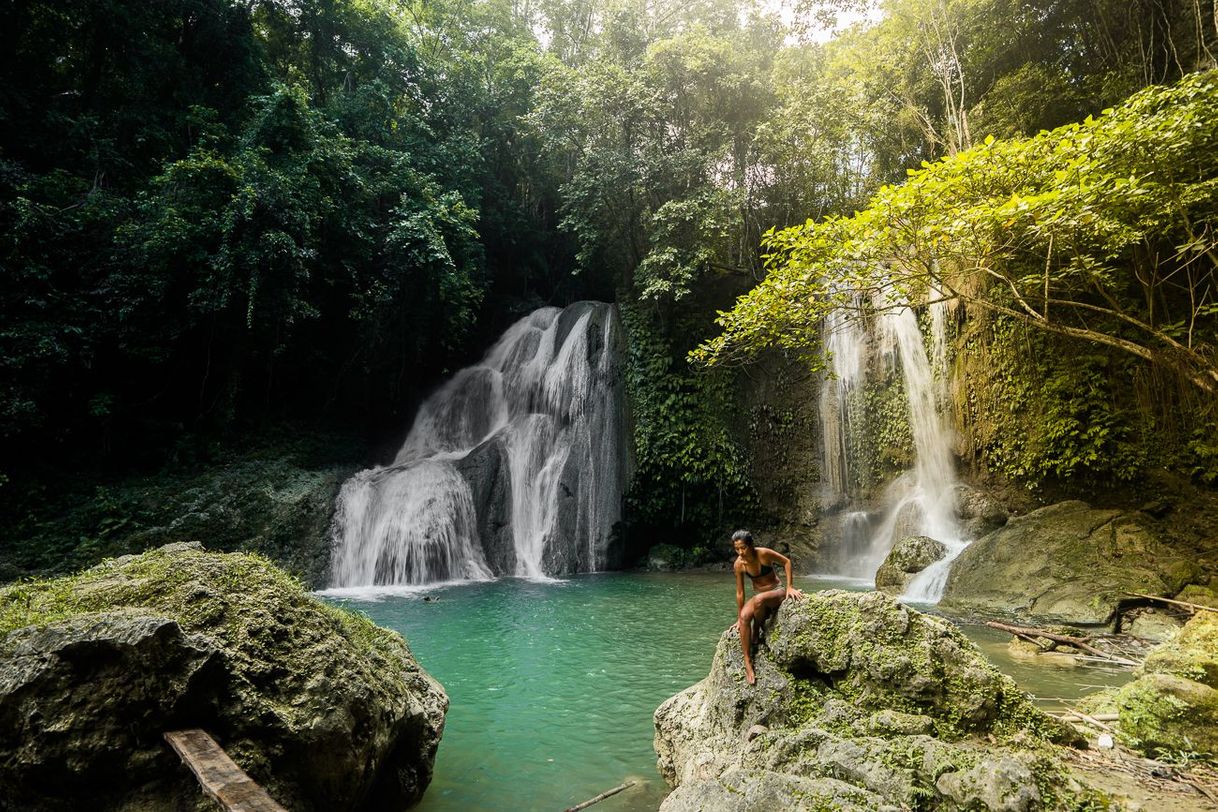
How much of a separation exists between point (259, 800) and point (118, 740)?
3.97 feet

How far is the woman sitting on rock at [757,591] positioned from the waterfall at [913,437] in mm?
8152

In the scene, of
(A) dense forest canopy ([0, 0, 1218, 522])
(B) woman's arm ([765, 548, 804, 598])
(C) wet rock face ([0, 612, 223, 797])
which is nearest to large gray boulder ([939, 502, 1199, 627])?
(B) woman's arm ([765, 548, 804, 598])

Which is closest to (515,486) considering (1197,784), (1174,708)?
(1174,708)

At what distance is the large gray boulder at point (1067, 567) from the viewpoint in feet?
24.1

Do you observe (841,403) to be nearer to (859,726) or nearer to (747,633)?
(747,633)

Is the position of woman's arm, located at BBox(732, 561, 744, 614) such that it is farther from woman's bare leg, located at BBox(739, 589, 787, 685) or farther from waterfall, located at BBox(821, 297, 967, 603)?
waterfall, located at BBox(821, 297, 967, 603)

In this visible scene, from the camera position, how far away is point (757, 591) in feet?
12.5

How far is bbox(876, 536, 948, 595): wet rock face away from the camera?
987 cm

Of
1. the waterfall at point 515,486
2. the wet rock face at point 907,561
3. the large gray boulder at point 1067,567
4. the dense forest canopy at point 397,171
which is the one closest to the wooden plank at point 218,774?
the large gray boulder at point 1067,567

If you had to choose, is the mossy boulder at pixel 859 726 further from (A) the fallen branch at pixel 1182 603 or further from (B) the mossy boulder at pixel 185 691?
(A) the fallen branch at pixel 1182 603

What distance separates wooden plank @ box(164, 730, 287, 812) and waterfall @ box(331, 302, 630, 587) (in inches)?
445

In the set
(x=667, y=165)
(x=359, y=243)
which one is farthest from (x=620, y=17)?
(x=359, y=243)

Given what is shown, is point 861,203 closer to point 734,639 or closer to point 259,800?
point 734,639

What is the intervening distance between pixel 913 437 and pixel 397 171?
47.8 ft
